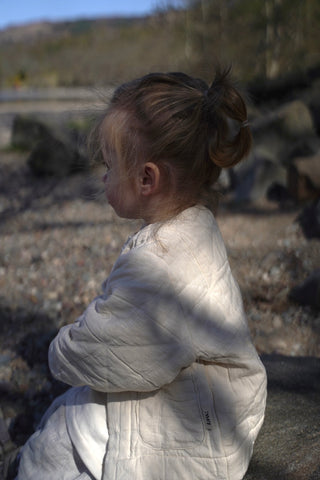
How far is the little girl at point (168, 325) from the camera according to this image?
122cm

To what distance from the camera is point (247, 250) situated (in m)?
3.88

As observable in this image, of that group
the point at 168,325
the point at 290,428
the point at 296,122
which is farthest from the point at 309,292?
the point at 296,122

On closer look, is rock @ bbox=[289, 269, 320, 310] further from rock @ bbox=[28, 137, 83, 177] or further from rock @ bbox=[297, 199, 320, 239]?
rock @ bbox=[28, 137, 83, 177]

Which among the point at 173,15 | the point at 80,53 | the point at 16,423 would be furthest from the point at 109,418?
the point at 80,53

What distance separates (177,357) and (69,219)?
3.91 metres

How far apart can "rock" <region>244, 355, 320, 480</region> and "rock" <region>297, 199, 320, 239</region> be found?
2.04 metres

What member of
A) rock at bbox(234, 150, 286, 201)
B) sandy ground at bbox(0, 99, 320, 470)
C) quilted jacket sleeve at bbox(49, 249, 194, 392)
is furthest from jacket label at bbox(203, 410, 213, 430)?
rock at bbox(234, 150, 286, 201)

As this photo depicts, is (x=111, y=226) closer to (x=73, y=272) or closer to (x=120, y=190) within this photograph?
(x=73, y=272)

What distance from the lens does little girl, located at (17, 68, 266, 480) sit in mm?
1221

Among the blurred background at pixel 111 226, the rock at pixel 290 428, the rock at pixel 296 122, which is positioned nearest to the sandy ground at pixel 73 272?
the blurred background at pixel 111 226

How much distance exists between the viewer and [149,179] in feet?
4.42

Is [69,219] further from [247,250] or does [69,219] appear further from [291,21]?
[291,21]

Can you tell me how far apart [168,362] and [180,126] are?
60cm

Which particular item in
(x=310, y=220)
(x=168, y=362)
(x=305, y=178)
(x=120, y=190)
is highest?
(x=120, y=190)
